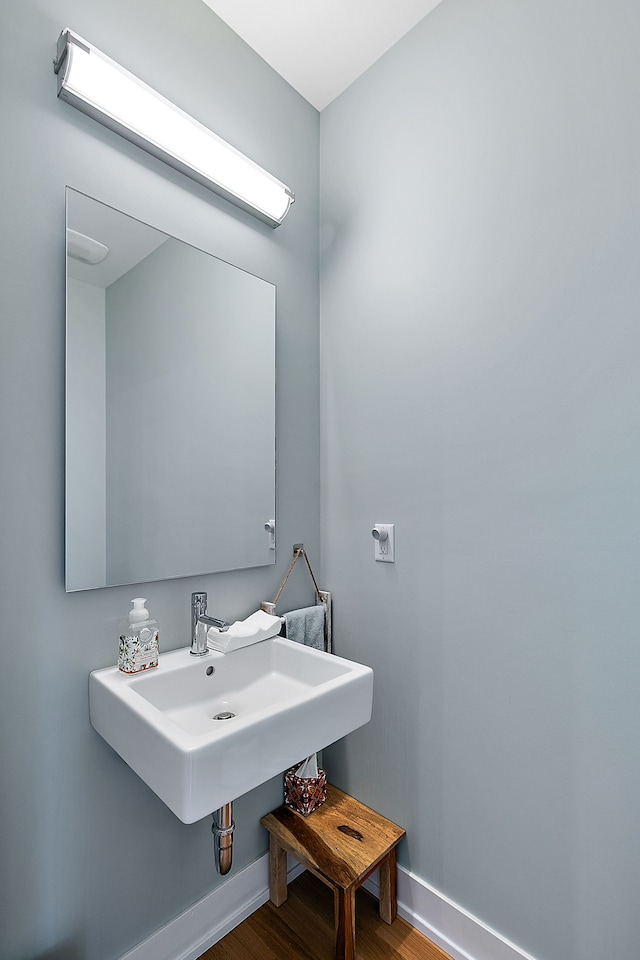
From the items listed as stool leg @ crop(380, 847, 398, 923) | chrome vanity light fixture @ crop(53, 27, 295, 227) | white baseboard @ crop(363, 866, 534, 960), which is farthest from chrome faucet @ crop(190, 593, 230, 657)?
chrome vanity light fixture @ crop(53, 27, 295, 227)

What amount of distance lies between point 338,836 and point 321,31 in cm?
234

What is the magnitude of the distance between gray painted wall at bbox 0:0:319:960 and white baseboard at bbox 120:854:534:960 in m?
0.05

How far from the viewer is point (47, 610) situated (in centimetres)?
102

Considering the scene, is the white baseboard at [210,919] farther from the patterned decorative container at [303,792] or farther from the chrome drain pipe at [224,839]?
the chrome drain pipe at [224,839]

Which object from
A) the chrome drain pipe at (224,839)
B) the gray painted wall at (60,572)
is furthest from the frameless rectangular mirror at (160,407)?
the chrome drain pipe at (224,839)

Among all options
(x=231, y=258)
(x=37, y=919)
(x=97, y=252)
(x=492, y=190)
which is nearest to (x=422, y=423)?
(x=492, y=190)

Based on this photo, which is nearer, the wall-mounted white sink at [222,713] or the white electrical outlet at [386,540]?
the wall-mounted white sink at [222,713]

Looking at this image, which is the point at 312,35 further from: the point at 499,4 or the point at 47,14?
the point at 47,14

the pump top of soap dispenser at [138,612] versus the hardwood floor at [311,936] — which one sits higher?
the pump top of soap dispenser at [138,612]

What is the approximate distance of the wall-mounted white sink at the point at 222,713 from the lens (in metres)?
0.84

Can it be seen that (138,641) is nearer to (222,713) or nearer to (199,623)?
(199,623)

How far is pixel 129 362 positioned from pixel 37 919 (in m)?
1.22

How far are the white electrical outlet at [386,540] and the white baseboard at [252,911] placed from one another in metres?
0.90

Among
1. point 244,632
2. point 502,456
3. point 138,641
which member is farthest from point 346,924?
point 502,456
